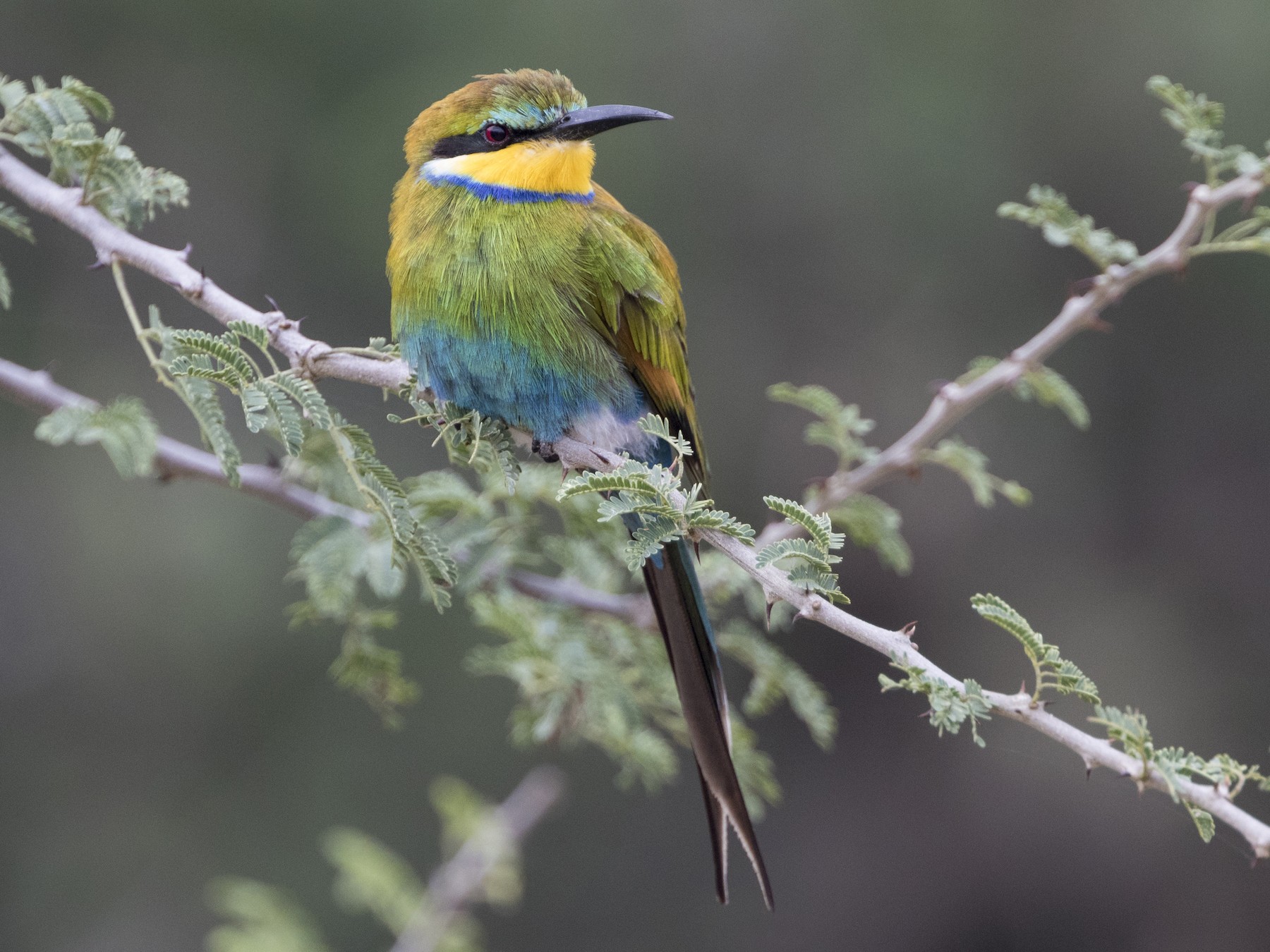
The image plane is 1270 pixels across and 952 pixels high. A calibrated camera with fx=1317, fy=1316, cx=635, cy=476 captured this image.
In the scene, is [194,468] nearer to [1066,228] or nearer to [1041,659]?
[1041,659]

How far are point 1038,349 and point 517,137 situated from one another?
97 cm

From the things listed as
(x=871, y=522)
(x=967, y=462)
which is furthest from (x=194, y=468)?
(x=967, y=462)

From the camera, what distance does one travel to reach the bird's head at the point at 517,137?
2.26 metres

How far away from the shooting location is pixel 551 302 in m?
2.16

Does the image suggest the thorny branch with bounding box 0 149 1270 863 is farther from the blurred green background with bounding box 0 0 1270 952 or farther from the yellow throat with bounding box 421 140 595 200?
the blurred green background with bounding box 0 0 1270 952

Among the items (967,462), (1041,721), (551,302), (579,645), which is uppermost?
(551,302)

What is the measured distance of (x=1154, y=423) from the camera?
6.30 metres

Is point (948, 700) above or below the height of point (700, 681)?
below

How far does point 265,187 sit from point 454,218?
148 inches

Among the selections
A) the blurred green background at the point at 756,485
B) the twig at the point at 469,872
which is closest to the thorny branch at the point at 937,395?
the twig at the point at 469,872

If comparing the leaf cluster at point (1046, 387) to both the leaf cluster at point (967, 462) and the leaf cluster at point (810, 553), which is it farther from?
the leaf cluster at point (810, 553)

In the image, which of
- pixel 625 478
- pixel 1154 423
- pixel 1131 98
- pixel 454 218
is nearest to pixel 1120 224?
pixel 1131 98

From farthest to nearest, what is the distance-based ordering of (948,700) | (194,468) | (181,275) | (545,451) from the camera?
(545,451), (194,468), (181,275), (948,700)

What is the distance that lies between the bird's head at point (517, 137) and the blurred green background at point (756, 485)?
9.70 ft
